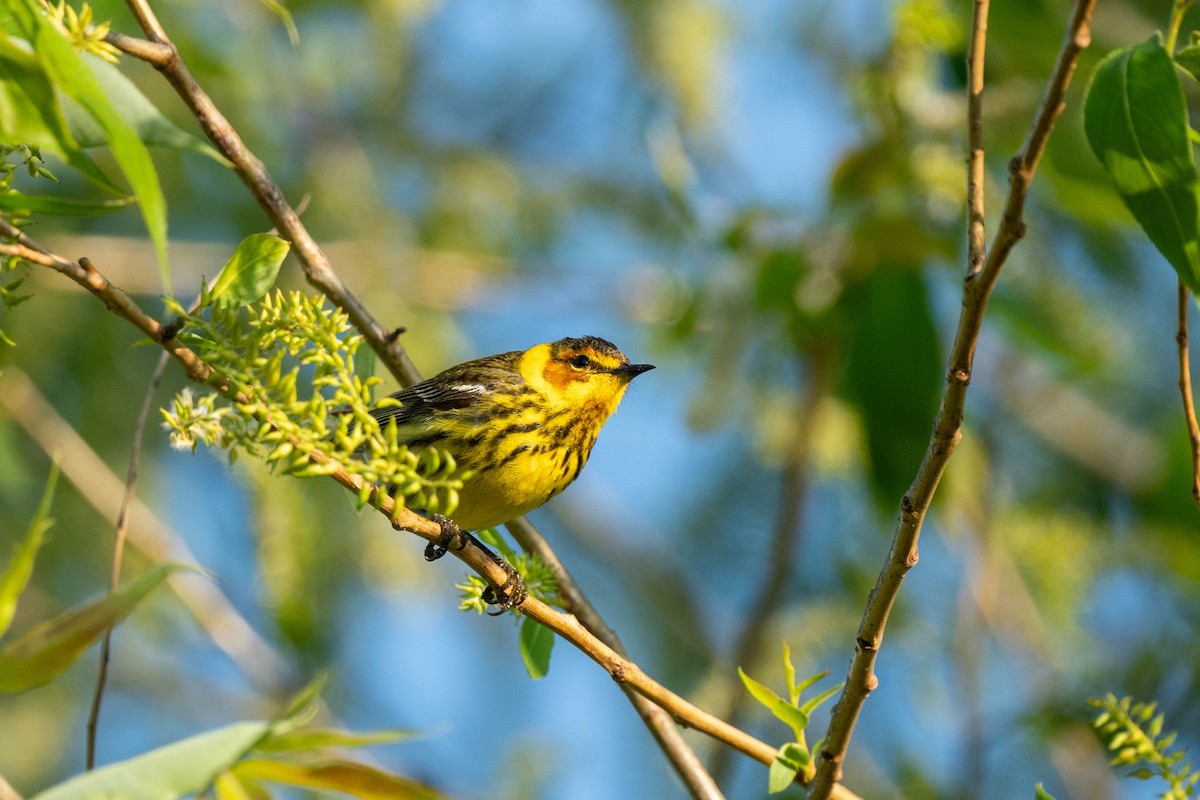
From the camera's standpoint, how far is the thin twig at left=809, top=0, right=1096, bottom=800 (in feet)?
4.25

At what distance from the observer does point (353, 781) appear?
1.61m

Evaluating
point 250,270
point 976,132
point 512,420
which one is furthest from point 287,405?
point 512,420

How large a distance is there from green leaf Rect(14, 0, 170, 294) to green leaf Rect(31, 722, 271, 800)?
1.57ft

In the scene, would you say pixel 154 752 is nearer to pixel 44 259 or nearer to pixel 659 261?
pixel 44 259

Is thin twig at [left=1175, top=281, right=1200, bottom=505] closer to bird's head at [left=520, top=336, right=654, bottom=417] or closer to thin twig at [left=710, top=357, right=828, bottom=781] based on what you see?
thin twig at [left=710, top=357, right=828, bottom=781]

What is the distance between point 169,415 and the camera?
4.39ft

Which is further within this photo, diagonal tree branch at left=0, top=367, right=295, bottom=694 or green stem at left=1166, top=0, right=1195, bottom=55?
diagonal tree branch at left=0, top=367, right=295, bottom=694

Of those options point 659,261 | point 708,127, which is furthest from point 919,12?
point 659,261

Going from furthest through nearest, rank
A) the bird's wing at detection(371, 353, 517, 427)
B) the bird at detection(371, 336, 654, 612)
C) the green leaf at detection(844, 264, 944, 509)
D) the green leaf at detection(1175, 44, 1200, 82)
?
1. the bird's wing at detection(371, 353, 517, 427)
2. the green leaf at detection(844, 264, 944, 509)
3. the bird at detection(371, 336, 654, 612)
4. the green leaf at detection(1175, 44, 1200, 82)

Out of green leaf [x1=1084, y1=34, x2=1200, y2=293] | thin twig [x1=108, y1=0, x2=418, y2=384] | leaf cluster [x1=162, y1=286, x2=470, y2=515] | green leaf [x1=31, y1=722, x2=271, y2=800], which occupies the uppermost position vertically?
green leaf [x1=1084, y1=34, x2=1200, y2=293]

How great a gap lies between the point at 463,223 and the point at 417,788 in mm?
3949

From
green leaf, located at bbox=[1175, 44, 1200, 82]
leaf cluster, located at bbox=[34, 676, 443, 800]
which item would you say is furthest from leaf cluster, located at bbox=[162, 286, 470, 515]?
green leaf, located at bbox=[1175, 44, 1200, 82]

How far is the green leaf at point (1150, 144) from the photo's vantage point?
5.07 ft

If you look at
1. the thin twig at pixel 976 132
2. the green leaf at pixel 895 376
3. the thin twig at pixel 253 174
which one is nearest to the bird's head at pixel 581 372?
the green leaf at pixel 895 376
